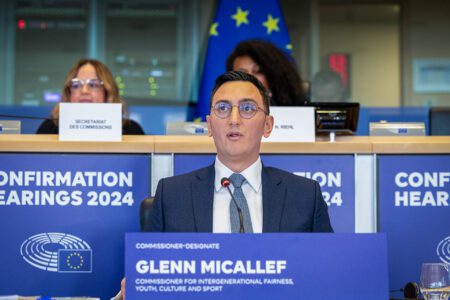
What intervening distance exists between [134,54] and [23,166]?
4364mm

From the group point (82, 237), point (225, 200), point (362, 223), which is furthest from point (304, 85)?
point (225, 200)

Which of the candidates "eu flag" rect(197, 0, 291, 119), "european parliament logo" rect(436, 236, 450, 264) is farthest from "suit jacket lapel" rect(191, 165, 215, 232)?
"eu flag" rect(197, 0, 291, 119)

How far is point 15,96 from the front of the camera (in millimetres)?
8031

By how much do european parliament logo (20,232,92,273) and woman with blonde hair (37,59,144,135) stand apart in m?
1.12

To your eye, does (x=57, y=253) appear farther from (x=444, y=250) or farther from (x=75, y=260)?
(x=444, y=250)

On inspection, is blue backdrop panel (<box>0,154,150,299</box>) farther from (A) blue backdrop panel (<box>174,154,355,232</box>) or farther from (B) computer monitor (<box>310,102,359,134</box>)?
(B) computer monitor (<box>310,102,359,134</box>)

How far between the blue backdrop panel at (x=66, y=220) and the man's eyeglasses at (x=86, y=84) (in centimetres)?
115

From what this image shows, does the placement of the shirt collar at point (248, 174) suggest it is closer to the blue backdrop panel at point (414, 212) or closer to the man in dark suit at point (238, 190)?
the man in dark suit at point (238, 190)

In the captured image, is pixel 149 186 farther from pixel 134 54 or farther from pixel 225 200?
pixel 134 54

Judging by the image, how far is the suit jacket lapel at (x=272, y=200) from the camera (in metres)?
2.92

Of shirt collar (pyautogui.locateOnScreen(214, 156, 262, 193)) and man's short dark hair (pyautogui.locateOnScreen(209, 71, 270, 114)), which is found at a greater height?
man's short dark hair (pyautogui.locateOnScreen(209, 71, 270, 114))

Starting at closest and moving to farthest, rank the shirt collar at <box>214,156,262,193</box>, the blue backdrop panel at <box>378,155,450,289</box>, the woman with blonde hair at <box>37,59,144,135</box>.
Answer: the shirt collar at <box>214,156,262,193</box>
the blue backdrop panel at <box>378,155,450,289</box>
the woman with blonde hair at <box>37,59,144,135</box>

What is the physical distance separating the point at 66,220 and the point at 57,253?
0.52ft

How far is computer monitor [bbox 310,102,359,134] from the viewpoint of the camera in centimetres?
419
